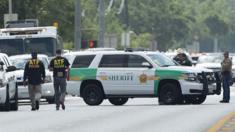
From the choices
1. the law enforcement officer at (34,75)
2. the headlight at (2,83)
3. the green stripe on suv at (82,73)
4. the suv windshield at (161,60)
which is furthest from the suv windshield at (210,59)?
the headlight at (2,83)

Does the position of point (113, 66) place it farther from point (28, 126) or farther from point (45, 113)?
point (28, 126)

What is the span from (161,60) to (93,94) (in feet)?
7.60

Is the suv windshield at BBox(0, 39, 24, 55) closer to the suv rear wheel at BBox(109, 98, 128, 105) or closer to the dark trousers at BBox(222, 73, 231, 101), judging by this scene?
the suv rear wheel at BBox(109, 98, 128, 105)

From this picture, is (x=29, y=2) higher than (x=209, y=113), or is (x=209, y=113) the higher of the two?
(x=29, y=2)

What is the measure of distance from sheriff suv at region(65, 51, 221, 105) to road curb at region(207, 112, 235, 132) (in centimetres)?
752

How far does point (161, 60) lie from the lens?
34.9 meters

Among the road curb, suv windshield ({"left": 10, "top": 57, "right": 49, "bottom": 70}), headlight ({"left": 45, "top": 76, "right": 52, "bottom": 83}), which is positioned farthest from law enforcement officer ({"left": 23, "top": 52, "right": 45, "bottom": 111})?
Result: the road curb

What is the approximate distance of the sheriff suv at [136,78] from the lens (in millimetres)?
34156

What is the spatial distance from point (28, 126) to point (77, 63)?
12177mm

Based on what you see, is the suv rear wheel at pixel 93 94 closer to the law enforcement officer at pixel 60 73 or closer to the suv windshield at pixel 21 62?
the law enforcement officer at pixel 60 73

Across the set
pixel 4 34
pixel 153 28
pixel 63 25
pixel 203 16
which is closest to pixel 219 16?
pixel 203 16

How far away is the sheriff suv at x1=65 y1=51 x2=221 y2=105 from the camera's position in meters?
34.2

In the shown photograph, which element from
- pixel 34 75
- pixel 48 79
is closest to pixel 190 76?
pixel 34 75

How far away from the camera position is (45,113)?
2967 centimetres
